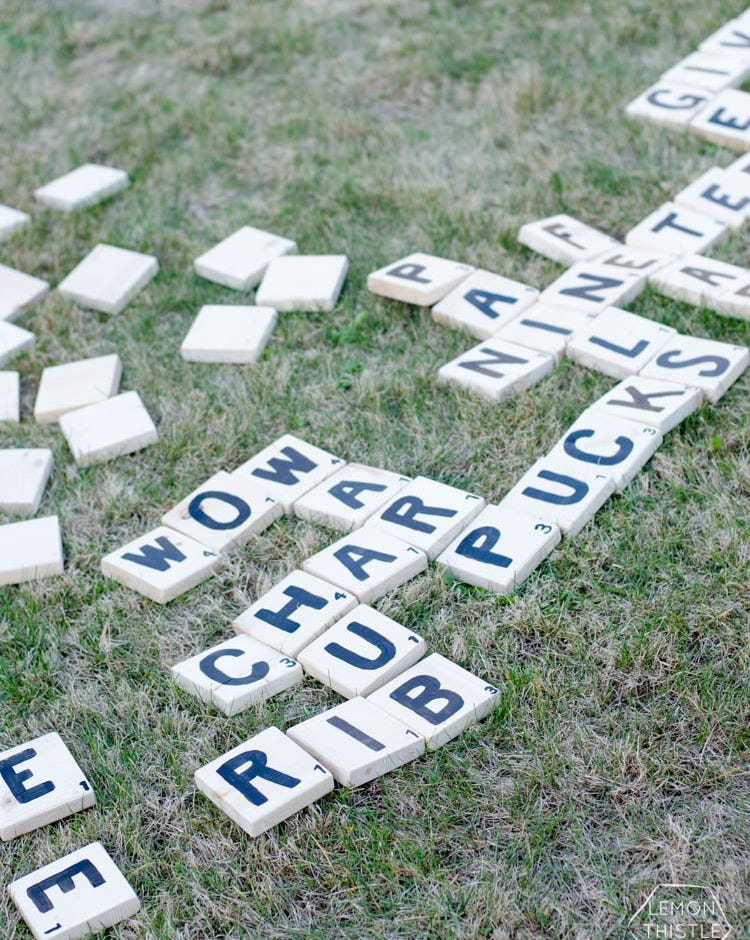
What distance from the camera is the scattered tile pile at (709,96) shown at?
13.8 feet

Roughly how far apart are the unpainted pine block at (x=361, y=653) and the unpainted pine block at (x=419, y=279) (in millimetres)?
1355

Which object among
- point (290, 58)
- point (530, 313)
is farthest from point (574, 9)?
point (530, 313)

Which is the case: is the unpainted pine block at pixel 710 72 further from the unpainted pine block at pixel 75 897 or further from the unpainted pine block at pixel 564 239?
the unpainted pine block at pixel 75 897

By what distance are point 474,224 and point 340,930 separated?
105 inches

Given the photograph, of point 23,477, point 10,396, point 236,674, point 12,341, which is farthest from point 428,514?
point 12,341

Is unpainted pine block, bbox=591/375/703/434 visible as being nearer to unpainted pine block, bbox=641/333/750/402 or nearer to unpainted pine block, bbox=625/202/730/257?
unpainted pine block, bbox=641/333/750/402

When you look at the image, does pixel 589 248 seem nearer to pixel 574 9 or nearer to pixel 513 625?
pixel 513 625

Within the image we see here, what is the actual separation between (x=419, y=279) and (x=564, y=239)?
58 centimetres

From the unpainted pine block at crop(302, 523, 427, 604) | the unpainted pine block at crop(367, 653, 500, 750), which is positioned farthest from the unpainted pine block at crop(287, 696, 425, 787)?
the unpainted pine block at crop(302, 523, 427, 604)

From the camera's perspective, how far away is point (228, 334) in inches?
138

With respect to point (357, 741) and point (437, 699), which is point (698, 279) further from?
point (357, 741)

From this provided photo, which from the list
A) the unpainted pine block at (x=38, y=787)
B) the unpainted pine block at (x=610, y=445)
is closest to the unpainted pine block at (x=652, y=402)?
the unpainted pine block at (x=610, y=445)

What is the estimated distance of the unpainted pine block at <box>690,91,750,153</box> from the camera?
13.6 ft

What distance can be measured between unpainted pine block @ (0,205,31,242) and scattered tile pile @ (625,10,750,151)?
2.52m
